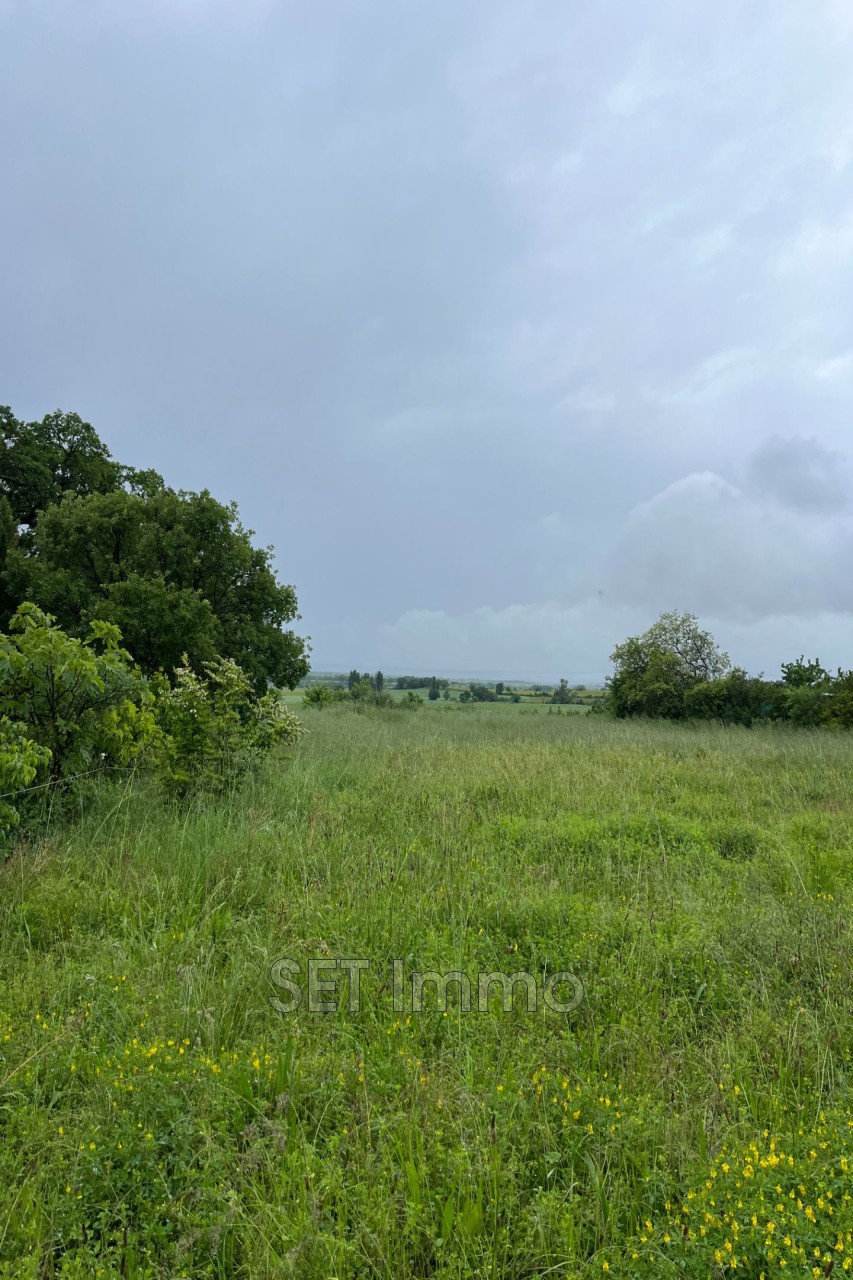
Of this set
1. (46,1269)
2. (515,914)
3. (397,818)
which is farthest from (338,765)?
(46,1269)

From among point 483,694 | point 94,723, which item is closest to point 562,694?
point 483,694

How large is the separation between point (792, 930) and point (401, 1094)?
9.65 ft

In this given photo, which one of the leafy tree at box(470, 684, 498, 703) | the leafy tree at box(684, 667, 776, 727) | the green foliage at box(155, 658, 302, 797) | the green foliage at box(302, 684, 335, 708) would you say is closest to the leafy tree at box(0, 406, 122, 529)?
the green foliage at box(302, 684, 335, 708)

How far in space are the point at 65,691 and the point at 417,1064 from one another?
5.00 metres

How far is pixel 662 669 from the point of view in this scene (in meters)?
27.8

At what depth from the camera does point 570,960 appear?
363 centimetres

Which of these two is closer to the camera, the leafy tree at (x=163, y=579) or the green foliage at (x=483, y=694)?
the leafy tree at (x=163, y=579)

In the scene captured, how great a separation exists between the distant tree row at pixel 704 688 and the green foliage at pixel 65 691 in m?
20.0

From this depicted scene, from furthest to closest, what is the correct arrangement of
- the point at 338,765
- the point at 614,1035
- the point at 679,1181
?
1. the point at 338,765
2. the point at 614,1035
3. the point at 679,1181

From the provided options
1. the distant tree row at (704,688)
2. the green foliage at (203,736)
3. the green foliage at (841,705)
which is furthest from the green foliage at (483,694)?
the green foliage at (203,736)

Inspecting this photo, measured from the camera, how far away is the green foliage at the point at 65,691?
217 inches

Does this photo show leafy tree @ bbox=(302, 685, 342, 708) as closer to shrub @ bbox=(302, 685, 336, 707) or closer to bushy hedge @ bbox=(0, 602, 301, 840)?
shrub @ bbox=(302, 685, 336, 707)

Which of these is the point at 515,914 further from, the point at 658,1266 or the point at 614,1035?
the point at 658,1266

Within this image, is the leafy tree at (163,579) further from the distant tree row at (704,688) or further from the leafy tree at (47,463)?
the distant tree row at (704,688)
